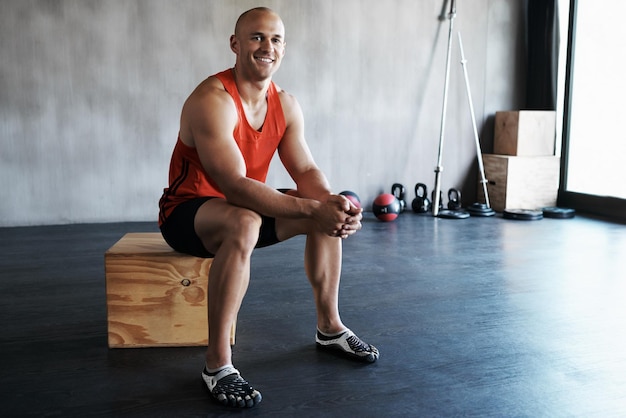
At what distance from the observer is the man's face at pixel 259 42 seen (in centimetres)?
171

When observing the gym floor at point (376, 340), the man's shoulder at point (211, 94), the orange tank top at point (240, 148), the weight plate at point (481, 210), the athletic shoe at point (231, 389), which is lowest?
the gym floor at point (376, 340)

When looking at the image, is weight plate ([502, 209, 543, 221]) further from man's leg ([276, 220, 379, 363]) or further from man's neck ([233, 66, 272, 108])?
man's neck ([233, 66, 272, 108])

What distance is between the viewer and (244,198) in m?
1.61

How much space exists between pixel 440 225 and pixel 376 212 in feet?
1.47

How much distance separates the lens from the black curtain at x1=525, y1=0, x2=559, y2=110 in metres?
4.73

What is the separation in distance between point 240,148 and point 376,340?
75cm

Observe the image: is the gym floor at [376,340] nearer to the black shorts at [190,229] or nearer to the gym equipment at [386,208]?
the black shorts at [190,229]

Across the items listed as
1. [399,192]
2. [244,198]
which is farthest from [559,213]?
[244,198]

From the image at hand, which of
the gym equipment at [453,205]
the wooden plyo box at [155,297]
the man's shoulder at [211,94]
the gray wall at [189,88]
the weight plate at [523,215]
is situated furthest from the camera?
the gym equipment at [453,205]

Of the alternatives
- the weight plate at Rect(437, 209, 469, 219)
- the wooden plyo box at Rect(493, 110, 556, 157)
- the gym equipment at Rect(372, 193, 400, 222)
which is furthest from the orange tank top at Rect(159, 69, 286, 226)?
the wooden plyo box at Rect(493, 110, 556, 157)

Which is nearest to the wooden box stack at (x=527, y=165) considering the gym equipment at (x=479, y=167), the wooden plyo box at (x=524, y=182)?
the wooden plyo box at (x=524, y=182)

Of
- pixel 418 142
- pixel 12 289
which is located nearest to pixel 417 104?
pixel 418 142

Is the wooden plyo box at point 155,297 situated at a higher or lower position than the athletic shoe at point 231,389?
higher

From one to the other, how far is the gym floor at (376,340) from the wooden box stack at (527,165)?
1.34 meters
